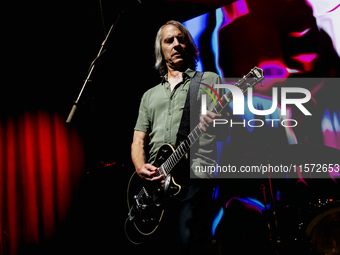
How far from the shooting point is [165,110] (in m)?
2.00

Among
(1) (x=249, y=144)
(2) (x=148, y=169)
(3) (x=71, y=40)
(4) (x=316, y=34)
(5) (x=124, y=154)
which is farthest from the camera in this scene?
(3) (x=71, y=40)

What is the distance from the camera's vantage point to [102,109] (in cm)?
288

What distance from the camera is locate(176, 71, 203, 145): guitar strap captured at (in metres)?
1.81

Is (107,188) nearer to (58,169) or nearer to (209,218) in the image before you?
(58,169)

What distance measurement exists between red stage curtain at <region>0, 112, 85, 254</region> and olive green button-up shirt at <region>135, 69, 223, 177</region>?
134cm

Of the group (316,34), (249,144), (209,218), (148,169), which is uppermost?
(316,34)

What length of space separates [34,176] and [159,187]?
1754 mm

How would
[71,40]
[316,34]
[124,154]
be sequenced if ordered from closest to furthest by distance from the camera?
[316,34] → [124,154] → [71,40]

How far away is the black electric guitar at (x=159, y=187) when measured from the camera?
5.53 feet

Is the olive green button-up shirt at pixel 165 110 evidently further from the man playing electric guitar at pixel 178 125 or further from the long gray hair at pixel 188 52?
the long gray hair at pixel 188 52

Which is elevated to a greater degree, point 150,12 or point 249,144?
point 150,12

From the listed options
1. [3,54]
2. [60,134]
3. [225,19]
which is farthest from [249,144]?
[3,54]

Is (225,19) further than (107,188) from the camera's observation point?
Yes

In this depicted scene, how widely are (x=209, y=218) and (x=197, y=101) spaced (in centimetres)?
73
